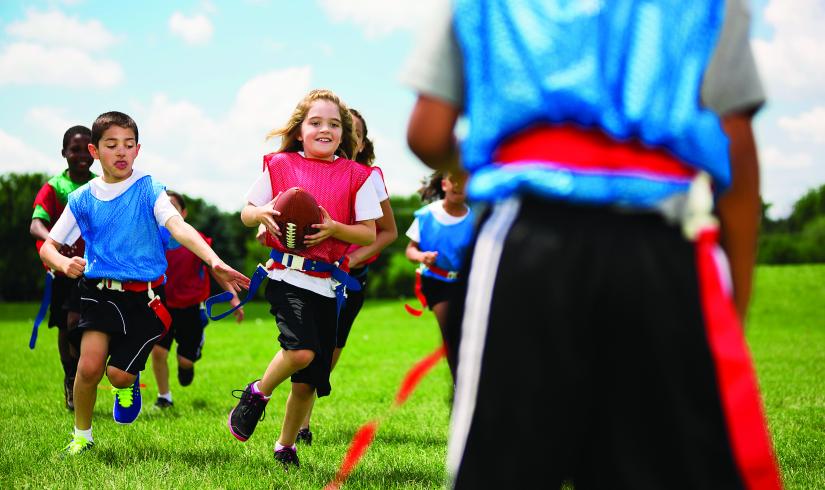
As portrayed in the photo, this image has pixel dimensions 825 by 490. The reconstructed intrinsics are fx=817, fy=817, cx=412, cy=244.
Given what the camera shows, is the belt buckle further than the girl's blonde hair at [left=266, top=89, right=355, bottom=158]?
No

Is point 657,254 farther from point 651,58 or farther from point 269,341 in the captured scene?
point 269,341

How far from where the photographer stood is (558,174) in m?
1.72

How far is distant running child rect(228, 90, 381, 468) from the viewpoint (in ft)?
16.3

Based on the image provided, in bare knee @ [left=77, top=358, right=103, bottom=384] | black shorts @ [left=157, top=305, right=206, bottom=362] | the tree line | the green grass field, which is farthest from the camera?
the tree line

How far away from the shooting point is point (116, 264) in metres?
5.56

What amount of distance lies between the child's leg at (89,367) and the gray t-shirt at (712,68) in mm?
4256

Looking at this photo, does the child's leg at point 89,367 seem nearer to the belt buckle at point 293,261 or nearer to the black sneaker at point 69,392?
the belt buckle at point 293,261

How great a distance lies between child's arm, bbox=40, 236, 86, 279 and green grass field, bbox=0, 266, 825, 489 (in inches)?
47.6

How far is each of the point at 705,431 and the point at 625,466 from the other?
0.17 meters

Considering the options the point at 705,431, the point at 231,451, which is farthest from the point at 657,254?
the point at 231,451

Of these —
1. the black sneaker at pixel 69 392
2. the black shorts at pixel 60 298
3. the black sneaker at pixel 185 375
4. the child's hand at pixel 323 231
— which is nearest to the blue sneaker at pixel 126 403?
the child's hand at pixel 323 231

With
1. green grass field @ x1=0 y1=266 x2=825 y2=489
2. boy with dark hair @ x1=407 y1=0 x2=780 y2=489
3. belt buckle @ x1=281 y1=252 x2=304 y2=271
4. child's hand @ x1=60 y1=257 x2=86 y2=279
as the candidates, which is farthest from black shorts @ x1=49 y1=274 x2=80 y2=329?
boy with dark hair @ x1=407 y1=0 x2=780 y2=489

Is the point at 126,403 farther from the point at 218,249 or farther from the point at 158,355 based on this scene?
the point at 218,249

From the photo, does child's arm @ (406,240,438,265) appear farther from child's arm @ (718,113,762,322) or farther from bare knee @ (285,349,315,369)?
child's arm @ (718,113,762,322)
